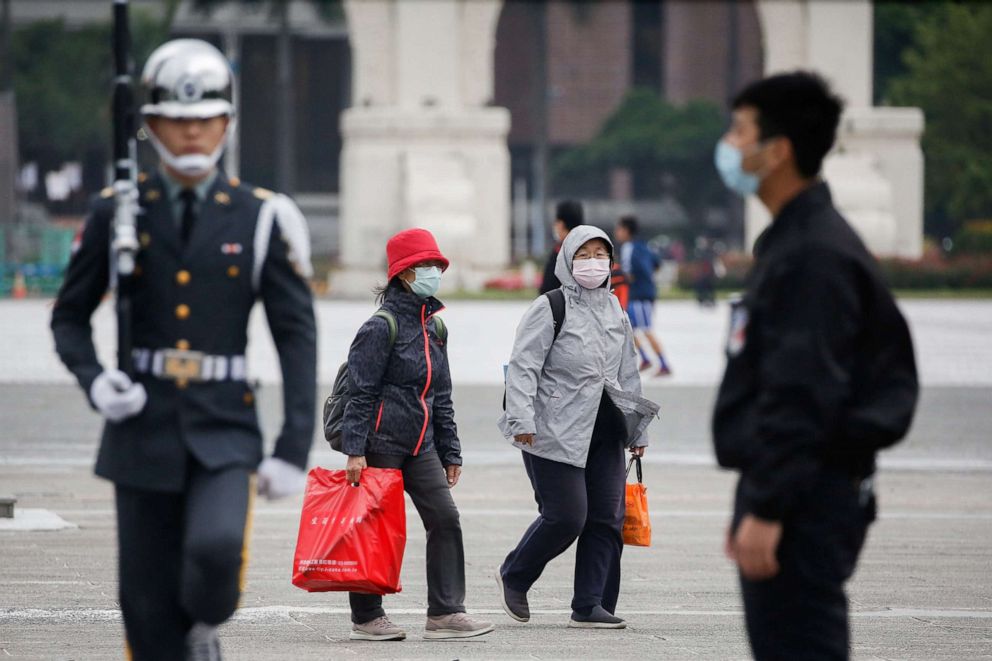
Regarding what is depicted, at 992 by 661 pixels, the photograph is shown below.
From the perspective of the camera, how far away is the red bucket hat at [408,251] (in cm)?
765

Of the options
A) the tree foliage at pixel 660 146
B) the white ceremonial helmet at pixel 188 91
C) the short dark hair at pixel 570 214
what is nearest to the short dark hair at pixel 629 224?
the short dark hair at pixel 570 214

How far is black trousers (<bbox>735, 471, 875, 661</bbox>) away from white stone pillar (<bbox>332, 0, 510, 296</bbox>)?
3752cm

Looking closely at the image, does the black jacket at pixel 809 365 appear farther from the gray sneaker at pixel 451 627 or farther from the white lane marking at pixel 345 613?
the white lane marking at pixel 345 613

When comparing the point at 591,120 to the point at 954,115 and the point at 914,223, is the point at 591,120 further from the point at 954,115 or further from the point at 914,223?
the point at 914,223

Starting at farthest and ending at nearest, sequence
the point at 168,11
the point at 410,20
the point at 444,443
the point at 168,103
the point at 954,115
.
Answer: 1. the point at 168,11
2. the point at 954,115
3. the point at 410,20
4. the point at 444,443
5. the point at 168,103

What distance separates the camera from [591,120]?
84750 mm

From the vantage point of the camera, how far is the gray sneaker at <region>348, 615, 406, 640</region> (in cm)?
751

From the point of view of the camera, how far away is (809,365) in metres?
4.20

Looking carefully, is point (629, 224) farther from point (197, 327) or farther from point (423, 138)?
point (423, 138)

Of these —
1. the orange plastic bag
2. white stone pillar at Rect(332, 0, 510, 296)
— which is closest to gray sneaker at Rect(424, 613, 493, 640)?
the orange plastic bag

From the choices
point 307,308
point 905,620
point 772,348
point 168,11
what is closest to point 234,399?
point 307,308

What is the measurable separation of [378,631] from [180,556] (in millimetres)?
2862

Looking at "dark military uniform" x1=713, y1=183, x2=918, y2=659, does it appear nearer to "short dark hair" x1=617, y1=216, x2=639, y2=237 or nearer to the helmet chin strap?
the helmet chin strap

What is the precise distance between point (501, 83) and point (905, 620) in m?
77.0
